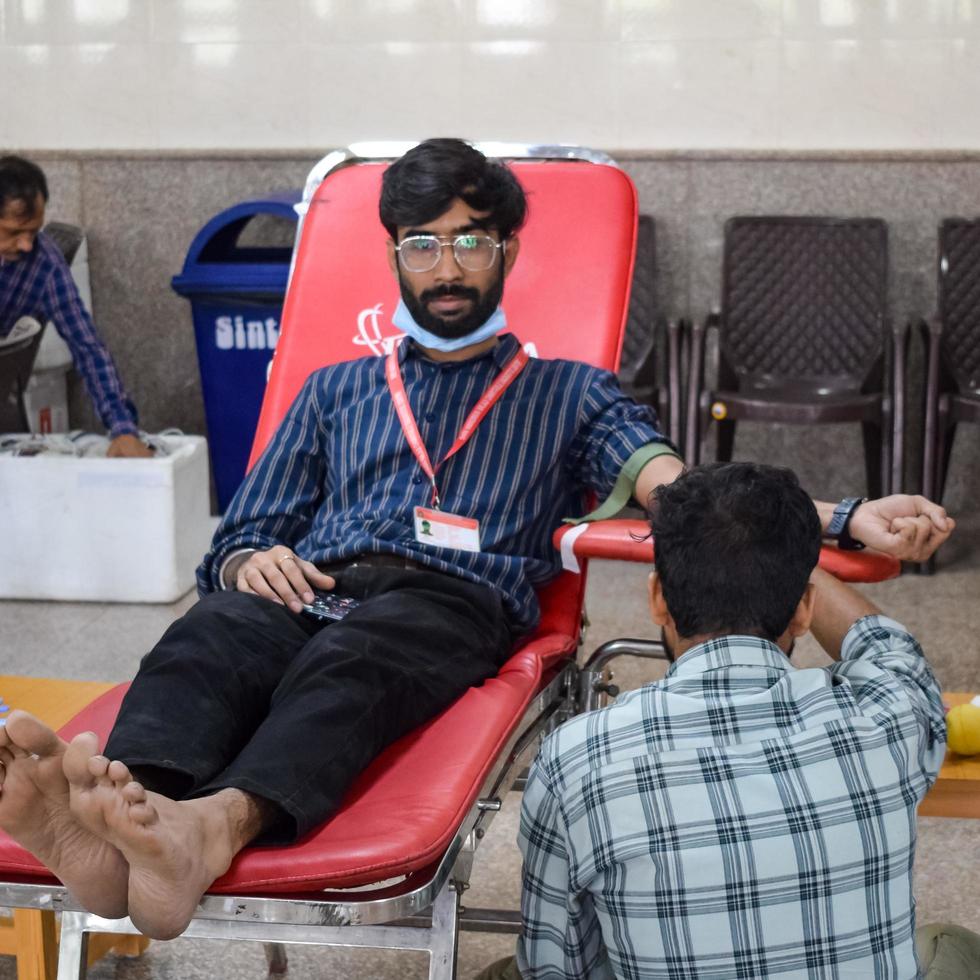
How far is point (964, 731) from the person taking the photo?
1.97m

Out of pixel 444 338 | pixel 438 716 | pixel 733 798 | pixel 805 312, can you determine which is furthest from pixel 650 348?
pixel 733 798

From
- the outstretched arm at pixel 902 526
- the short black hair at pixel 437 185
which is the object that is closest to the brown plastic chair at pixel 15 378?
the short black hair at pixel 437 185

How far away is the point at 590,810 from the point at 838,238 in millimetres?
3414

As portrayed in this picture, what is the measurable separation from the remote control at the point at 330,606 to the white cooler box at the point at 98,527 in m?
1.80

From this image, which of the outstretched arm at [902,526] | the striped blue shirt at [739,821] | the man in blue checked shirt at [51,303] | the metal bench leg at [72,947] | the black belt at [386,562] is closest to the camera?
the striped blue shirt at [739,821]

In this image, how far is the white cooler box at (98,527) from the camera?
12.4 feet

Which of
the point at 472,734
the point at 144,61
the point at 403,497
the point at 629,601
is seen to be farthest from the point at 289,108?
the point at 472,734

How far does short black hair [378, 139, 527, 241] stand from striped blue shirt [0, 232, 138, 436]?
1849 mm

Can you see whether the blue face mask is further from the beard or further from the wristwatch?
the wristwatch

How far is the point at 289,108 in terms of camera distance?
4.75 m

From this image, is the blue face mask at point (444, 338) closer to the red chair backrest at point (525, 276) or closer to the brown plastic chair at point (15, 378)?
the red chair backrest at point (525, 276)

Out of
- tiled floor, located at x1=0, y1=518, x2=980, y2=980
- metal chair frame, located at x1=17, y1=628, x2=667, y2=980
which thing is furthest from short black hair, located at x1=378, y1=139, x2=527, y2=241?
tiled floor, located at x1=0, y1=518, x2=980, y2=980

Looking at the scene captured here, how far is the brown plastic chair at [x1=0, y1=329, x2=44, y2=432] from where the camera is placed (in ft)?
13.3

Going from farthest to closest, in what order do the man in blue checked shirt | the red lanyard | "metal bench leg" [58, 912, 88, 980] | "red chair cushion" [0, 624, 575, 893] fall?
the man in blue checked shirt, the red lanyard, "metal bench leg" [58, 912, 88, 980], "red chair cushion" [0, 624, 575, 893]
